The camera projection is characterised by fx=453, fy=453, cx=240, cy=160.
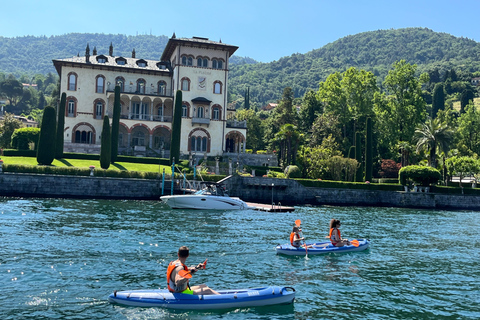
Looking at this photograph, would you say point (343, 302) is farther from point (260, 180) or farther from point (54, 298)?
point (260, 180)

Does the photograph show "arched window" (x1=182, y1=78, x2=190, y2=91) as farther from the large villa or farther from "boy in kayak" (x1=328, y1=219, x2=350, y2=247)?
"boy in kayak" (x1=328, y1=219, x2=350, y2=247)

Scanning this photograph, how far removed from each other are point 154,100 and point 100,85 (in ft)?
29.5

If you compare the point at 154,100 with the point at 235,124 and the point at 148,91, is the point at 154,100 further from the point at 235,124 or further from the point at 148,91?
the point at 235,124

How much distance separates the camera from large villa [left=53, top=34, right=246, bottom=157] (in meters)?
72.1

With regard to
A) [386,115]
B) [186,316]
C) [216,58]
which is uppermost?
[216,58]

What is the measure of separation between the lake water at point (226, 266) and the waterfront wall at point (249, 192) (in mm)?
12128

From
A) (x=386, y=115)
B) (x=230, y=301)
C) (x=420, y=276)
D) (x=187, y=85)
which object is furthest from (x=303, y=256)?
(x=386, y=115)

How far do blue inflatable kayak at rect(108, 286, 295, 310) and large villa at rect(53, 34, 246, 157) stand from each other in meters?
57.1

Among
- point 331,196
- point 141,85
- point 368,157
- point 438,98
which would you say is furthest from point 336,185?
point 438,98

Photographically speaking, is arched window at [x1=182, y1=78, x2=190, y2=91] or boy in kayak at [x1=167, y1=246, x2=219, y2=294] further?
arched window at [x1=182, y1=78, x2=190, y2=91]

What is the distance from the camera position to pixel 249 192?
5238 cm

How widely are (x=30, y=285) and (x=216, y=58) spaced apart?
6239cm

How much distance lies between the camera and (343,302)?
15.1 metres

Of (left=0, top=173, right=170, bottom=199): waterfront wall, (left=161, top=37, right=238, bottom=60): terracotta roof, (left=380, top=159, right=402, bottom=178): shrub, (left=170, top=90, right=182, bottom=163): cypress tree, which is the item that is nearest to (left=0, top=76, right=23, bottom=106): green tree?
(left=161, top=37, right=238, bottom=60): terracotta roof
